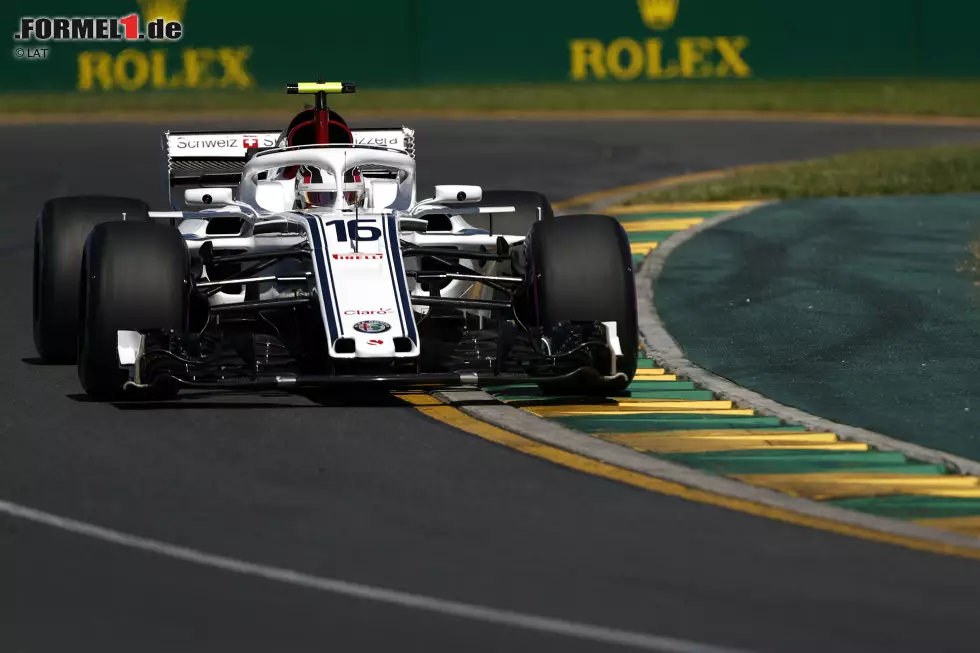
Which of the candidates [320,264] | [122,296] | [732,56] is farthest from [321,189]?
[732,56]

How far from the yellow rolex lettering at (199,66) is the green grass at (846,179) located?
11.8 m

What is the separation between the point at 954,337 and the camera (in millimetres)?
11758

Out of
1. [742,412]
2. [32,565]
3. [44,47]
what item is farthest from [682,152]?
[32,565]

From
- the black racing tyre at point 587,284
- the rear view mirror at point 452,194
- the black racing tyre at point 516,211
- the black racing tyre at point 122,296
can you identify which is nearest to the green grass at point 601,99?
the black racing tyre at point 516,211

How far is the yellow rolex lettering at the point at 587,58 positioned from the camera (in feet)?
104

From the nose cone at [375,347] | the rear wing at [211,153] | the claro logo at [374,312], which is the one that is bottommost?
the nose cone at [375,347]

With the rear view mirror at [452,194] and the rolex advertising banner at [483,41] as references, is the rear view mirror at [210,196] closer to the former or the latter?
the rear view mirror at [452,194]

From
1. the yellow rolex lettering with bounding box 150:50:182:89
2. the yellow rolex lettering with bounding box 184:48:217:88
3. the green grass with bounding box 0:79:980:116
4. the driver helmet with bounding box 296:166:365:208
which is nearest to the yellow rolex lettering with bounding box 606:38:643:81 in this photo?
the green grass with bounding box 0:79:980:116

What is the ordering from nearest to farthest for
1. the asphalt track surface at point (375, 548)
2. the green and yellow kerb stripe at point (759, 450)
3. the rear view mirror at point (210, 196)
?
the asphalt track surface at point (375, 548), the green and yellow kerb stripe at point (759, 450), the rear view mirror at point (210, 196)

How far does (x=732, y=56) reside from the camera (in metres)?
31.8

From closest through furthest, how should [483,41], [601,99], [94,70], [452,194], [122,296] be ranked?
[122,296] < [452,194] < [601,99] < [94,70] < [483,41]

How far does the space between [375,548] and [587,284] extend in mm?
3214

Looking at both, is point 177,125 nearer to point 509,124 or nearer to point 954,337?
point 509,124

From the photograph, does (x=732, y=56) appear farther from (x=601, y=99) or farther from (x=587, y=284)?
(x=587, y=284)
